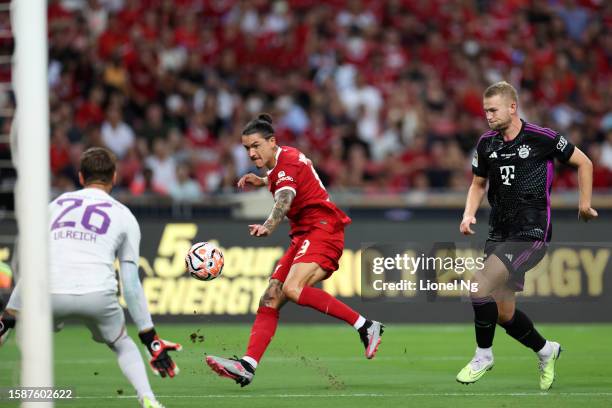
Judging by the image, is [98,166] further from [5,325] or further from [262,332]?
[262,332]

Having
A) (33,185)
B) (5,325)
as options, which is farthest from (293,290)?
(33,185)

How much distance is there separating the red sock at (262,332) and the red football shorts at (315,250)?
0.35 m

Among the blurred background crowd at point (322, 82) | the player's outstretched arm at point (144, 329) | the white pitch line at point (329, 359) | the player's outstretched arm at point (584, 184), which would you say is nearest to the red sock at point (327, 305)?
the player's outstretched arm at point (584, 184)

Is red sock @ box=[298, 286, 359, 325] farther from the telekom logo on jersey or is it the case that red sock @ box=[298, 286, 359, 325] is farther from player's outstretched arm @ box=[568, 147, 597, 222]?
player's outstretched arm @ box=[568, 147, 597, 222]

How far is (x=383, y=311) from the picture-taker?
49.6 ft

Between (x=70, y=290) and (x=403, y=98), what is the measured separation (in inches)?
491

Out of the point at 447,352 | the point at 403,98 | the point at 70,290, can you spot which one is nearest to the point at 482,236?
the point at 447,352

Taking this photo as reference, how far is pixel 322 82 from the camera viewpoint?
19812mm

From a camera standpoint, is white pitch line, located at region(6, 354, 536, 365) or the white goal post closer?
the white goal post

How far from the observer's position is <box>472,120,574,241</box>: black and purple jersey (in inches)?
354

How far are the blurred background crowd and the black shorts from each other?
8.04m

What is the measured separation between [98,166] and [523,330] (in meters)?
3.62

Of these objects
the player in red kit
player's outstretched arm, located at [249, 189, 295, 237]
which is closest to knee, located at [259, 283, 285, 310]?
the player in red kit

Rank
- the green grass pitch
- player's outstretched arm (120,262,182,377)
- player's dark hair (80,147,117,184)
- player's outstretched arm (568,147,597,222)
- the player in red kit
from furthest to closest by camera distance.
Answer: the player in red kit, player's outstretched arm (568,147,597,222), the green grass pitch, player's dark hair (80,147,117,184), player's outstretched arm (120,262,182,377)
